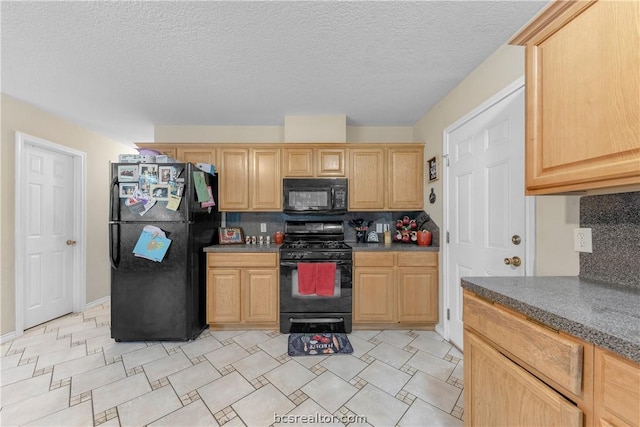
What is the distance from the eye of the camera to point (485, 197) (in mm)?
1854

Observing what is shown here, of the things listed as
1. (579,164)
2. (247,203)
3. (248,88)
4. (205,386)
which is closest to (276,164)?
(247,203)

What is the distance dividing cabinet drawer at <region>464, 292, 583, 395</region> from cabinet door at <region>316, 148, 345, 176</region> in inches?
80.9

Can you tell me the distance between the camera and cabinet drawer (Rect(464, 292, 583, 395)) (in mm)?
708

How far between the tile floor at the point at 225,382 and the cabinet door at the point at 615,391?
1052 millimetres

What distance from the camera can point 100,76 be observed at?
6.57ft

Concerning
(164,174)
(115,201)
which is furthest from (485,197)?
(115,201)

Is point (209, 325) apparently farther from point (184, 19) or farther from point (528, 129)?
point (528, 129)

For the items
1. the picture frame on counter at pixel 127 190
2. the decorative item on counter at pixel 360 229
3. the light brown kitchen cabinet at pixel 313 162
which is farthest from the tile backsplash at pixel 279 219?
the picture frame on counter at pixel 127 190

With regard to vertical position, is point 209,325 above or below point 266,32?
below

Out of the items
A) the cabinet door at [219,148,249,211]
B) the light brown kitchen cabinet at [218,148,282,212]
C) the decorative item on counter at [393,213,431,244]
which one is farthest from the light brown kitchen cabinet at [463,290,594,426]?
the cabinet door at [219,148,249,211]

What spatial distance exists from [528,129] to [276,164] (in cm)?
234

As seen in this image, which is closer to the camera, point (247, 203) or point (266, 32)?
point (266, 32)

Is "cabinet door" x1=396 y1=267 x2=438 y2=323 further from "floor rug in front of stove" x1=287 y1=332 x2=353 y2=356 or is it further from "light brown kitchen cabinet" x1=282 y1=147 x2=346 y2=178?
"light brown kitchen cabinet" x1=282 y1=147 x2=346 y2=178

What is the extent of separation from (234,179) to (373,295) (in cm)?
211
